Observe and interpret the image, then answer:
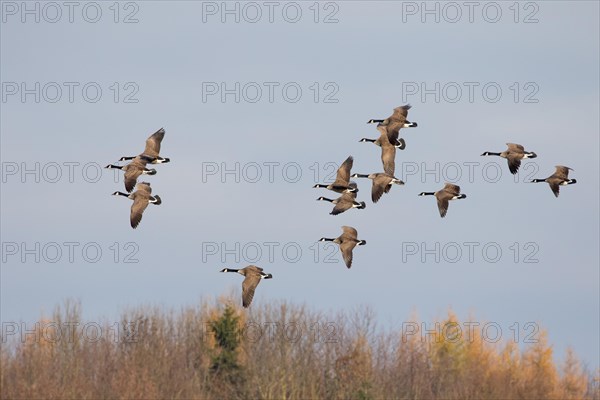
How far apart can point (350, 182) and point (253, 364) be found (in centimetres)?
2639

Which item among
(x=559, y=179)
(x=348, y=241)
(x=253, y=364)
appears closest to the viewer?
(x=559, y=179)

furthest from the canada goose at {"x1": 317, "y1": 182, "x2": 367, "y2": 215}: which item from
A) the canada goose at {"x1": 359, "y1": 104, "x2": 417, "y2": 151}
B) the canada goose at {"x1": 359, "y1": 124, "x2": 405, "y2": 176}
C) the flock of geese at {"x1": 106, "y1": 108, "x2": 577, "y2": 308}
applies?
the canada goose at {"x1": 359, "y1": 104, "x2": 417, "y2": 151}

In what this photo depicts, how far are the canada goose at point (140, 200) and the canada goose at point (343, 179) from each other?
669 cm

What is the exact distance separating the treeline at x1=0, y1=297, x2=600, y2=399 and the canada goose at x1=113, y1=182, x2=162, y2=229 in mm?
22198

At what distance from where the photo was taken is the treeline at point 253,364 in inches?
2566

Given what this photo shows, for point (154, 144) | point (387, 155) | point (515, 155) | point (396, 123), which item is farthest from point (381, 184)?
point (154, 144)

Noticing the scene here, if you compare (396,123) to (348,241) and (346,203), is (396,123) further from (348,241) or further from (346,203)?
(348,241)

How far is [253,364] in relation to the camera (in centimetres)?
6869

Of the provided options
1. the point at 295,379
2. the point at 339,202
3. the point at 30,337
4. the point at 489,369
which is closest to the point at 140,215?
the point at 339,202

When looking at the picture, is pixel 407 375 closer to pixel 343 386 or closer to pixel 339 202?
pixel 343 386

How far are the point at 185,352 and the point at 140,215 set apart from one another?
1280 inches

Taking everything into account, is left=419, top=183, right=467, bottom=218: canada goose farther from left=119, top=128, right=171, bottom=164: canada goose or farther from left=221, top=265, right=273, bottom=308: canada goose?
left=119, top=128, right=171, bottom=164: canada goose

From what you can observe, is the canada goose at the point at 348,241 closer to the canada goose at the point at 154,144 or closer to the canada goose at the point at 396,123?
the canada goose at the point at 396,123

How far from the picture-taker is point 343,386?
68438 millimetres
